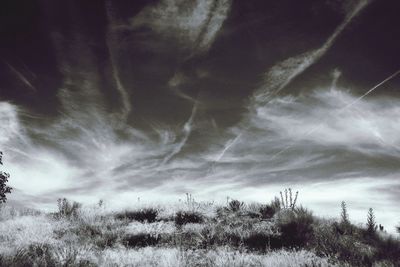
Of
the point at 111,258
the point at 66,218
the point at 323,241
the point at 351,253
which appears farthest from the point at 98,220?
the point at 351,253

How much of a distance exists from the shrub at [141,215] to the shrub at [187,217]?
90cm

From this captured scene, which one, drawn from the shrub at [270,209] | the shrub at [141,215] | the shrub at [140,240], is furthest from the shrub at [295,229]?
the shrub at [141,215]

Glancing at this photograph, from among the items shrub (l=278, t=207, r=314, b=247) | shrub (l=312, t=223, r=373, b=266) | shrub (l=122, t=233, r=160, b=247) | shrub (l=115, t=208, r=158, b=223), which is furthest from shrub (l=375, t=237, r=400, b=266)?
shrub (l=115, t=208, r=158, b=223)

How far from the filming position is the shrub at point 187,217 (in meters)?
12.6

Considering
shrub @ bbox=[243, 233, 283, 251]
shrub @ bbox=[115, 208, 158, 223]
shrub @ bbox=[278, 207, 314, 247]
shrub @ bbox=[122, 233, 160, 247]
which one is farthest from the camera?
shrub @ bbox=[115, 208, 158, 223]

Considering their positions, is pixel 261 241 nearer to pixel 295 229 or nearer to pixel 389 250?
pixel 295 229

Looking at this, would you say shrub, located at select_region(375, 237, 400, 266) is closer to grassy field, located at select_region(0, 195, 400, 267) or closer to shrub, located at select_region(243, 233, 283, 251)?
grassy field, located at select_region(0, 195, 400, 267)

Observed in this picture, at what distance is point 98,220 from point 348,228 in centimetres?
811

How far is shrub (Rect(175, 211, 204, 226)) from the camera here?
1256 cm

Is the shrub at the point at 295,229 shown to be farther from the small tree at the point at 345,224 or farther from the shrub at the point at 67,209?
the shrub at the point at 67,209

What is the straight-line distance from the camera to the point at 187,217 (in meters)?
12.8

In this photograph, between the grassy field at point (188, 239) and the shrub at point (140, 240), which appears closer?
the grassy field at point (188, 239)

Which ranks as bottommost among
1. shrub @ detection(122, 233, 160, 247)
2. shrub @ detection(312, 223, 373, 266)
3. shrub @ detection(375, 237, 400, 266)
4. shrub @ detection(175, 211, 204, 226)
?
shrub @ detection(375, 237, 400, 266)

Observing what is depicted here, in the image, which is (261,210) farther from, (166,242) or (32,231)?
(32,231)
